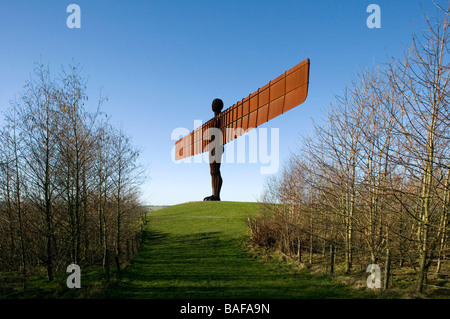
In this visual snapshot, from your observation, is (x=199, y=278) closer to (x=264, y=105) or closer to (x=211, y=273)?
(x=211, y=273)

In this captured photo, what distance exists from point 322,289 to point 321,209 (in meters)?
2.82

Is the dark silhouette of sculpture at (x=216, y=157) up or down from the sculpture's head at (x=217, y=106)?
down

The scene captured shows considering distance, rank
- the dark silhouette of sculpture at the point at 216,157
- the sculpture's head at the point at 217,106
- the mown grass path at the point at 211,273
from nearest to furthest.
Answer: the mown grass path at the point at 211,273 < the dark silhouette of sculpture at the point at 216,157 < the sculpture's head at the point at 217,106

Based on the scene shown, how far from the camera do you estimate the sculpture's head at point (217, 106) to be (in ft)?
34.0

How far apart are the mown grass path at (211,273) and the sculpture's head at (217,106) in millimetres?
6147

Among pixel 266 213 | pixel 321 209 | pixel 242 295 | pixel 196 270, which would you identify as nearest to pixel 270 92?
pixel 321 209

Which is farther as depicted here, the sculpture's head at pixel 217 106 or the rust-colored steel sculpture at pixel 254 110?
the sculpture's head at pixel 217 106

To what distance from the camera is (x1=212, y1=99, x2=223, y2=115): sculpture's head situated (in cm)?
1037

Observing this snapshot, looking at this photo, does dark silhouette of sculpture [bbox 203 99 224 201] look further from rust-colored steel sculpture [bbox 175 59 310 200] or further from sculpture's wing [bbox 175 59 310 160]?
sculpture's wing [bbox 175 59 310 160]

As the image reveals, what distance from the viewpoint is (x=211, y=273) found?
517 inches

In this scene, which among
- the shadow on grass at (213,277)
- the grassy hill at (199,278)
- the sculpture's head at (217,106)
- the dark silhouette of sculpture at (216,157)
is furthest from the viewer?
the sculpture's head at (217,106)

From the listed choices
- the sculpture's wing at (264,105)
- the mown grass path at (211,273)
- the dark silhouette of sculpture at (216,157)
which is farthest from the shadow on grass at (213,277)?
the sculpture's wing at (264,105)

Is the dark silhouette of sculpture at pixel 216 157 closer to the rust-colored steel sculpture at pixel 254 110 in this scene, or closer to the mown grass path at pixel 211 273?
the rust-colored steel sculpture at pixel 254 110
